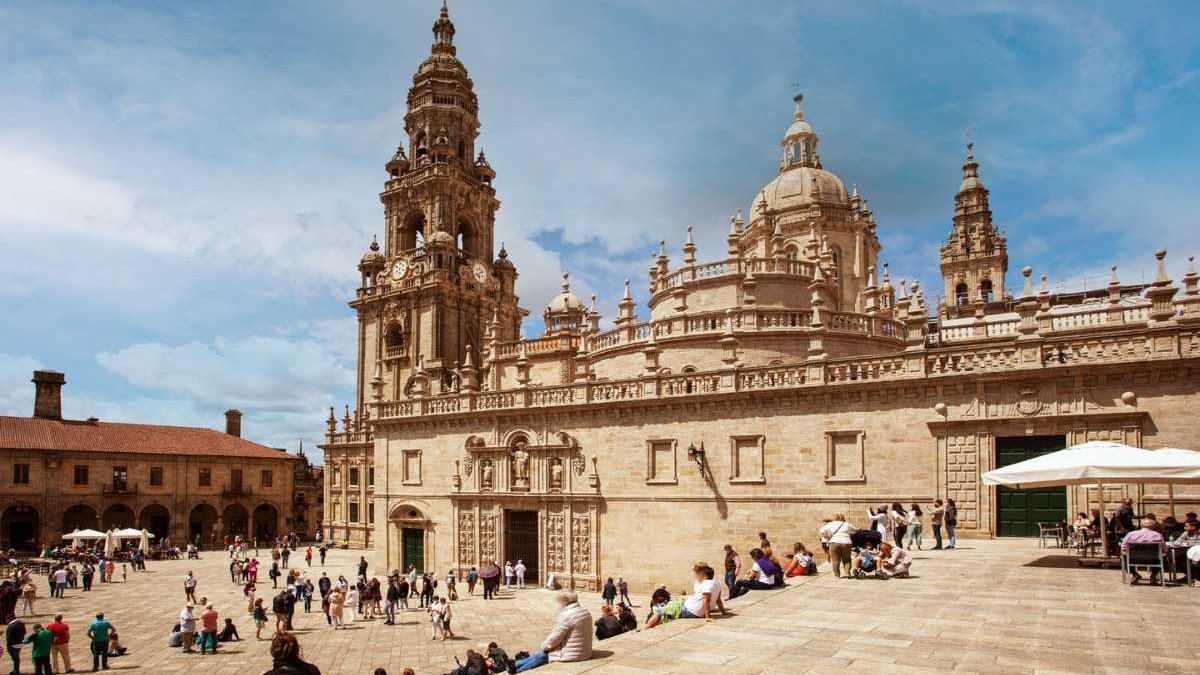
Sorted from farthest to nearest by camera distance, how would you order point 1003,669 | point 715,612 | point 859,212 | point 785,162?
point 785,162 < point 859,212 < point 715,612 < point 1003,669

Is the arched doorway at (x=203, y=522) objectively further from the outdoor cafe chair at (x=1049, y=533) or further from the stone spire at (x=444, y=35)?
the outdoor cafe chair at (x=1049, y=533)

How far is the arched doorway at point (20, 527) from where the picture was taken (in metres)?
48.0

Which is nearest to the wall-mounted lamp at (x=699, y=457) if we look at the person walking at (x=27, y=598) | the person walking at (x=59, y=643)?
the person walking at (x=59, y=643)

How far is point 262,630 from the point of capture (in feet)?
75.5

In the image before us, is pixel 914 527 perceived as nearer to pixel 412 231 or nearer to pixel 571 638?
pixel 571 638

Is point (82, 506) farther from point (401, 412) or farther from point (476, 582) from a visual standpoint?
point (476, 582)

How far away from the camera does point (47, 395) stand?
54.1 metres

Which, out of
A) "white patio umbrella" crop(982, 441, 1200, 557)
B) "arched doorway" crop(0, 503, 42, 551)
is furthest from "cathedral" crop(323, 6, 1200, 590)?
"arched doorway" crop(0, 503, 42, 551)

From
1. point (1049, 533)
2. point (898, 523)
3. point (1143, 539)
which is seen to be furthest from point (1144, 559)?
point (1049, 533)

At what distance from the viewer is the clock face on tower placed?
5253cm

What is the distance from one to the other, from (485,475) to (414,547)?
17.2 ft

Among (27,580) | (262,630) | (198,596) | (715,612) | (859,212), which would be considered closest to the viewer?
(715,612)

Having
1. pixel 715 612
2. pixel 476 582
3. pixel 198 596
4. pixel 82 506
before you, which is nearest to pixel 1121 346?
pixel 715 612

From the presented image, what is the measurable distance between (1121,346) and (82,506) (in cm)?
5678
